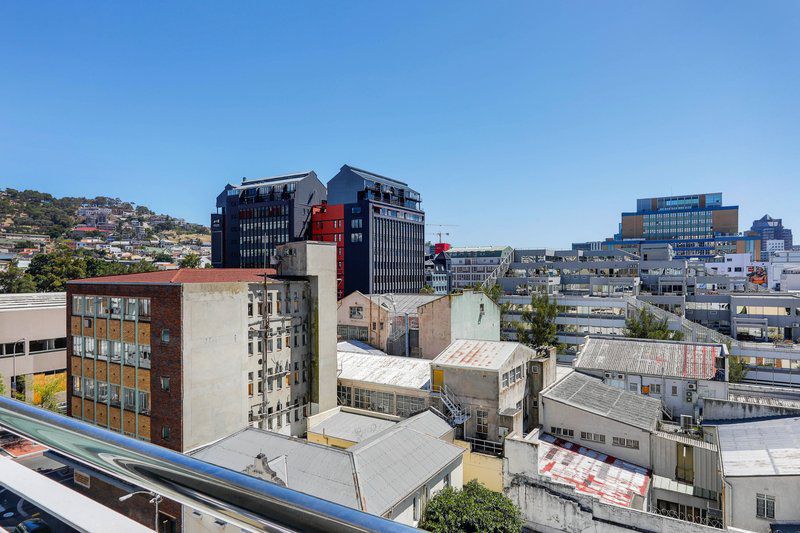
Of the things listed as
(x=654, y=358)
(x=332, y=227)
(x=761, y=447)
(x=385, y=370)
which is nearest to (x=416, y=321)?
(x=385, y=370)

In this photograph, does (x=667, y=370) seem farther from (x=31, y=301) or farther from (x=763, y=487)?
(x=31, y=301)

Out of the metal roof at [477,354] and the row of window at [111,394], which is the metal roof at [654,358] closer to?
the metal roof at [477,354]

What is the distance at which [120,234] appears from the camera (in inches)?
6407

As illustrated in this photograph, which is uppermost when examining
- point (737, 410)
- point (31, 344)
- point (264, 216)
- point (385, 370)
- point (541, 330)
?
point (264, 216)

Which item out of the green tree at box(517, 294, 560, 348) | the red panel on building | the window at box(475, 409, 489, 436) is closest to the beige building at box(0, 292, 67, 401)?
the window at box(475, 409, 489, 436)

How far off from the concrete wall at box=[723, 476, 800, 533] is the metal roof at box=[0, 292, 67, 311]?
43.1 metres

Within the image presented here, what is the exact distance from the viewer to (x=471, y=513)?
52.2 ft

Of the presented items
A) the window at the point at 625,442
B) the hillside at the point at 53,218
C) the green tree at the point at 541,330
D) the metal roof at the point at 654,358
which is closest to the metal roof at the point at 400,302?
the green tree at the point at 541,330

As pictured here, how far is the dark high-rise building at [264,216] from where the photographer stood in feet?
259

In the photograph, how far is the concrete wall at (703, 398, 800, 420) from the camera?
24.0 metres

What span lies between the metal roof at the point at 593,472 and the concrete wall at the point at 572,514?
96 cm

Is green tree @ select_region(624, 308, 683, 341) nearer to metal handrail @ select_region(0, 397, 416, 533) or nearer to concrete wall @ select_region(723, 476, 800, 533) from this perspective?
concrete wall @ select_region(723, 476, 800, 533)

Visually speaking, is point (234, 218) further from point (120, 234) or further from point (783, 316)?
point (120, 234)

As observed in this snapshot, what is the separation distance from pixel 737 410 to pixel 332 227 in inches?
2460
